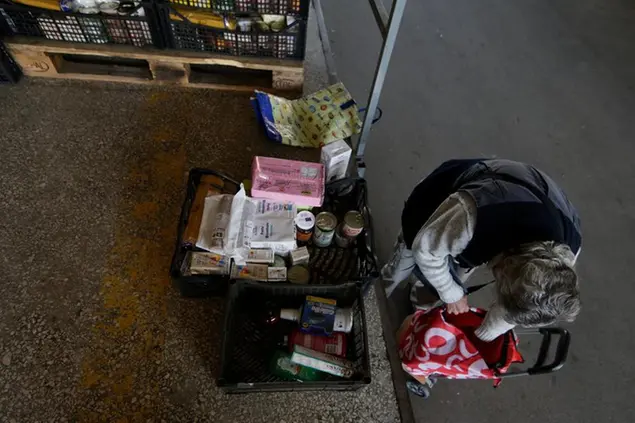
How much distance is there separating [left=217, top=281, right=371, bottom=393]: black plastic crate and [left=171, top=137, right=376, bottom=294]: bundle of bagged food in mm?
62

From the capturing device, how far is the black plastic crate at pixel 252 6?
177cm

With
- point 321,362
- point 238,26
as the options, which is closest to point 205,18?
point 238,26

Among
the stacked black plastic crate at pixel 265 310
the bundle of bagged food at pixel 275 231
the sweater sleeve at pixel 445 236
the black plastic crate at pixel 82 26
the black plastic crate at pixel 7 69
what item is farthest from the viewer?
the black plastic crate at pixel 7 69

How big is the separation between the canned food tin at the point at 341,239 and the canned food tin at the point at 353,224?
3 cm

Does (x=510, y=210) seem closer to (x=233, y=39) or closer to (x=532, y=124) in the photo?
(x=233, y=39)

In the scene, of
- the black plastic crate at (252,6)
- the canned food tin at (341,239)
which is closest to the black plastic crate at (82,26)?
the black plastic crate at (252,6)

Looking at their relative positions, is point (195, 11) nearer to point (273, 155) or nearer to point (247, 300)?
point (273, 155)

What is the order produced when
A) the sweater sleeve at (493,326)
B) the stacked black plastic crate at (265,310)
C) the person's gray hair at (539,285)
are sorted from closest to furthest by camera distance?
the person's gray hair at (539,285) → the sweater sleeve at (493,326) → the stacked black plastic crate at (265,310)

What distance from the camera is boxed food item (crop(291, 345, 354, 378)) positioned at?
1.32 m

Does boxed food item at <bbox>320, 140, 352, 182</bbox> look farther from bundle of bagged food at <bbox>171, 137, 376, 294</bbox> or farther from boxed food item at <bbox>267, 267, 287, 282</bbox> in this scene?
boxed food item at <bbox>267, 267, 287, 282</bbox>

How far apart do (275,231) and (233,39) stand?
36.9 inches

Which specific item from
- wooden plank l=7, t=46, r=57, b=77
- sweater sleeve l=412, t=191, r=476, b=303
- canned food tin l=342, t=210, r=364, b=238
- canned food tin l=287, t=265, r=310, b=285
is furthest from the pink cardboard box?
wooden plank l=7, t=46, r=57, b=77

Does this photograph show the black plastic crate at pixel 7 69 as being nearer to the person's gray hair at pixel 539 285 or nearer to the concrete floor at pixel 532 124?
the concrete floor at pixel 532 124

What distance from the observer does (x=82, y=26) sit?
5.99 feet
